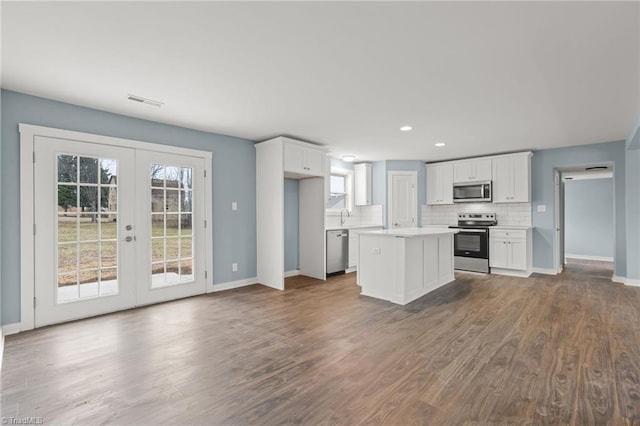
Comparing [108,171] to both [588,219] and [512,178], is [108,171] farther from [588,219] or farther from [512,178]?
[588,219]

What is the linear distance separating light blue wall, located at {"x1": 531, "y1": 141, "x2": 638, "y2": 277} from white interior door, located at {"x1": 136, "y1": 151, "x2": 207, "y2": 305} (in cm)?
618

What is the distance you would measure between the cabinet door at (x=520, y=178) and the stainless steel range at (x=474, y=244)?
0.68 m

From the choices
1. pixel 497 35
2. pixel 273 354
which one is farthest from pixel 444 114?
pixel 273 354

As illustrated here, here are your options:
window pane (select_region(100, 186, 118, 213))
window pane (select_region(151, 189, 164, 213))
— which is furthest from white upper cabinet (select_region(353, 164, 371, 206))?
window pane (select_region(100, 186, 118, 213))

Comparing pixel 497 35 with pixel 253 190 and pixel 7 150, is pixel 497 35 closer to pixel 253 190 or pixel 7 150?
pixel 253 190

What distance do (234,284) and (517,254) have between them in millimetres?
5157

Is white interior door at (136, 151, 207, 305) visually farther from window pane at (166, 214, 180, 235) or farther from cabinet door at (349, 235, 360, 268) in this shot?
cabinet door at (349, 235, 360, 268)

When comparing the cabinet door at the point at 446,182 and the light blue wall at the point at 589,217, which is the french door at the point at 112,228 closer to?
the cabinet door at the point at 446,182

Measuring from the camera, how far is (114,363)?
8.05ft

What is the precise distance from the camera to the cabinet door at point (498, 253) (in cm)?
590

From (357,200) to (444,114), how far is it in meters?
3.42

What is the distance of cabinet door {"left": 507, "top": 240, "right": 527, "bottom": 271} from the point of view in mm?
5680

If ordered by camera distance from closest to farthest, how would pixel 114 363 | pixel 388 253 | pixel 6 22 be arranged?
1. pixel 6 22
2. pixel 114 363
3. pixel 388 253

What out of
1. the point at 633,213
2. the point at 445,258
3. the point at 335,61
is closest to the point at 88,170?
the point at 335,61
